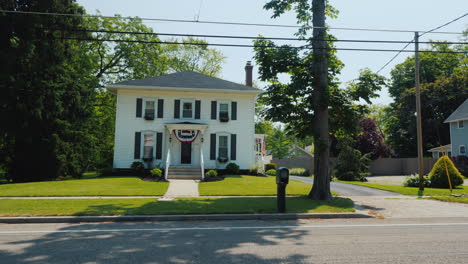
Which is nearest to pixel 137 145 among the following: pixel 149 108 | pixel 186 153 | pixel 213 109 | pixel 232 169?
pixel 149 108

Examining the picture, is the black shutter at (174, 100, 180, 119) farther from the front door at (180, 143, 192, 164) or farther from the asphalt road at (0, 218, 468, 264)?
the asphalt road at (0, 218, 468, 264)

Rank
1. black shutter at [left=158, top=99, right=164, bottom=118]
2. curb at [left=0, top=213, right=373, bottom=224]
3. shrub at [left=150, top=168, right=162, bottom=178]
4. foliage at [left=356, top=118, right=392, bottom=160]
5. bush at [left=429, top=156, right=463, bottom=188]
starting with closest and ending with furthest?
curb at [left=0, top=213, right=373, bottom=224]
bush at [left=429, top=156, right=463, bottom=188]
shrub at [left=150, top=168, right=162, bottom=178]
black shutter at [left=158, top=99, right=164, bottom=118]
foliage at [left=356, top=118, right=392, bottom=160]

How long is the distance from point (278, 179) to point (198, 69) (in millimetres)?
33051

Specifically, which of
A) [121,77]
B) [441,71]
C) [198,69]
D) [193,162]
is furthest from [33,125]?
[441,71]

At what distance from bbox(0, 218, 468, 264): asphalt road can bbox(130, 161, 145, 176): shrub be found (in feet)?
44.7

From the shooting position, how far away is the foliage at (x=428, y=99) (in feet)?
126

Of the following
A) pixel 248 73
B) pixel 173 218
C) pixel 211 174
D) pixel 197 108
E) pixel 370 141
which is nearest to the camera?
pixel 173 218

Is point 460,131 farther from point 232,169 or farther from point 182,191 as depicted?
point 182,191

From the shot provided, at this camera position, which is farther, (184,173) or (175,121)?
(175,121)

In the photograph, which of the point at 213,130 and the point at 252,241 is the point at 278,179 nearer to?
the point at 252,241

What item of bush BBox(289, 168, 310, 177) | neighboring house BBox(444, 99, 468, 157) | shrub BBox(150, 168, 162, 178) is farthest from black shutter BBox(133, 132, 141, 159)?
neighboring house BBox(444, 99, 468, 157)

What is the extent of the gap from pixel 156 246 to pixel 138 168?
1634 centimetres

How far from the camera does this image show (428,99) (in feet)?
129

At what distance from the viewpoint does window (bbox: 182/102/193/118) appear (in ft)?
74.3
